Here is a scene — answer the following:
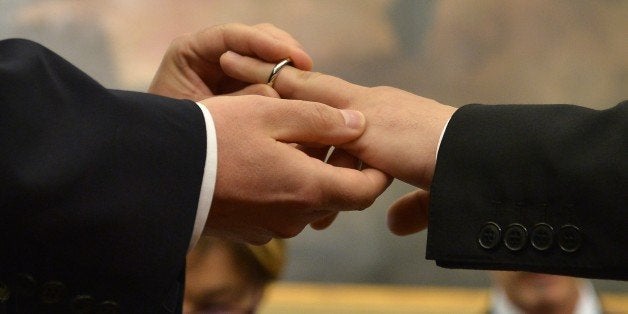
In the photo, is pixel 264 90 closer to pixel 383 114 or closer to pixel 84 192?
pixel 383 114

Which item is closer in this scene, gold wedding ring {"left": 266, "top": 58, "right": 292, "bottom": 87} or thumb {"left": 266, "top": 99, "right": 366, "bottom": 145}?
thumb {"left": 266, "top": 99, "right": 366, "bottom": 145}

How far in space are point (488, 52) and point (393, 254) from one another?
2.55 ft

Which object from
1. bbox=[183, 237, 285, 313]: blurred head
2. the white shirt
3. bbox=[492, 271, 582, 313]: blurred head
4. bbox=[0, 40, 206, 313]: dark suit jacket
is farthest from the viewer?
the white shirt

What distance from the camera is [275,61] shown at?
1813 millimetres

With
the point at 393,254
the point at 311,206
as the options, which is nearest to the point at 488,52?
the point at 393,254

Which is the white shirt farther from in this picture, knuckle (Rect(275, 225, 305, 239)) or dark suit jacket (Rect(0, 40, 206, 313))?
dark suit jacket (Rect(0, 40, 206, 313))

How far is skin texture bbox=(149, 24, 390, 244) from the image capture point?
145 cm

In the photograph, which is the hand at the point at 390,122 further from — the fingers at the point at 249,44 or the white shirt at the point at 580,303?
the white shirt at the point at 580,303

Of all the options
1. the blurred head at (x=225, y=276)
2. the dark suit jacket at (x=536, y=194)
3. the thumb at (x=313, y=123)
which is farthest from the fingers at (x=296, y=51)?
the blurred head at (x=225, y=276)

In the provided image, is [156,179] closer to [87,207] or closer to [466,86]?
[87,207]

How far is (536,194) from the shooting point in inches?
55.6

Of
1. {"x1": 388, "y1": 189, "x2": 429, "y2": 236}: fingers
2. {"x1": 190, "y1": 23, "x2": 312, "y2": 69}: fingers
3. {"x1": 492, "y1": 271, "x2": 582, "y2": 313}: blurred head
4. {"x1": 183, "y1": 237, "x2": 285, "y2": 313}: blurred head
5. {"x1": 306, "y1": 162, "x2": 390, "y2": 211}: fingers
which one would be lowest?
{"x1": 492, "y1": 271, "x2": 582, "y2": 313}: blurred head

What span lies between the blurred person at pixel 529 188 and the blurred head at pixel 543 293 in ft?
5.07

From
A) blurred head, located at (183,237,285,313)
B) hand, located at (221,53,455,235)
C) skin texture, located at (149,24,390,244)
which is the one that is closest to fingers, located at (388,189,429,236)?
hand, located at (221,53,455,235)
